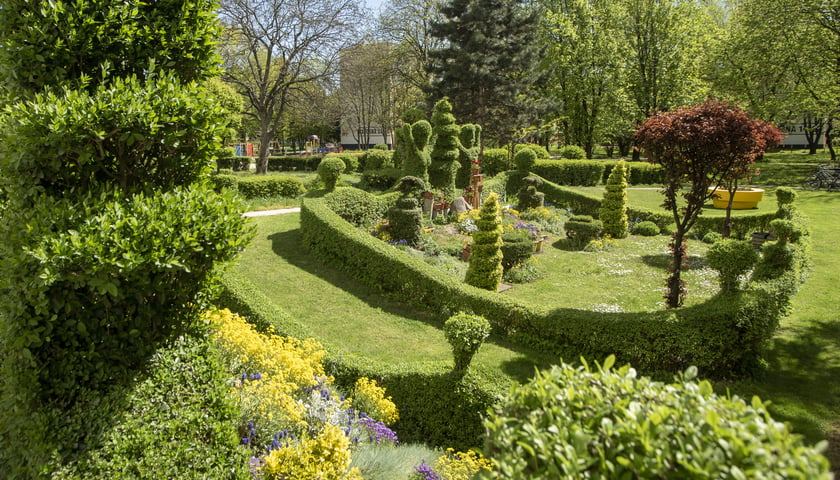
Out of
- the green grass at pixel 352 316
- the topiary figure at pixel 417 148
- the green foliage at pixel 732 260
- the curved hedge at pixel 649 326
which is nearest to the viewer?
the curved hedge at pixel 649 326

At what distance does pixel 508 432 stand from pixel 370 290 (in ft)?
28.0

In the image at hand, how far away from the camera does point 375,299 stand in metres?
10.3

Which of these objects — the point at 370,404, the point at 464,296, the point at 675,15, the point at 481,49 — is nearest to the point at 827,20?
the point at 675,15

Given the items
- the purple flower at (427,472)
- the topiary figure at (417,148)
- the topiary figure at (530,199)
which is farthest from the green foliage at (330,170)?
the purple flower at (427,472)

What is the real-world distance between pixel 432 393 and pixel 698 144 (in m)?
6.46

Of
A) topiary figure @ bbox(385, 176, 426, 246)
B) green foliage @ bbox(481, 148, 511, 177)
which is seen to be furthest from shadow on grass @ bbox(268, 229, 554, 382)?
green foliage @ bbox(481, 148, 511, 177)

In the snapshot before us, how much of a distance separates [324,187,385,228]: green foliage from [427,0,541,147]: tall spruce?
1893cm

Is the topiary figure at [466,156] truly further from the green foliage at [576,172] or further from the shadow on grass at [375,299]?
the shadow on grass at [375,299]

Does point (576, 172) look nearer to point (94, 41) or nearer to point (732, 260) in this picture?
point (732, 260)

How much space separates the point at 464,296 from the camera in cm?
902

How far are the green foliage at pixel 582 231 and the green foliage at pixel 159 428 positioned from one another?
13599 millimetres

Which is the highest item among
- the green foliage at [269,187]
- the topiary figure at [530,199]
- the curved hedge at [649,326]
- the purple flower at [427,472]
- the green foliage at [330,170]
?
the green foliage at [330,170]

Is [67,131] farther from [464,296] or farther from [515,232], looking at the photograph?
[515,232]

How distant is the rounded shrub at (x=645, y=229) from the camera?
17.0 m
